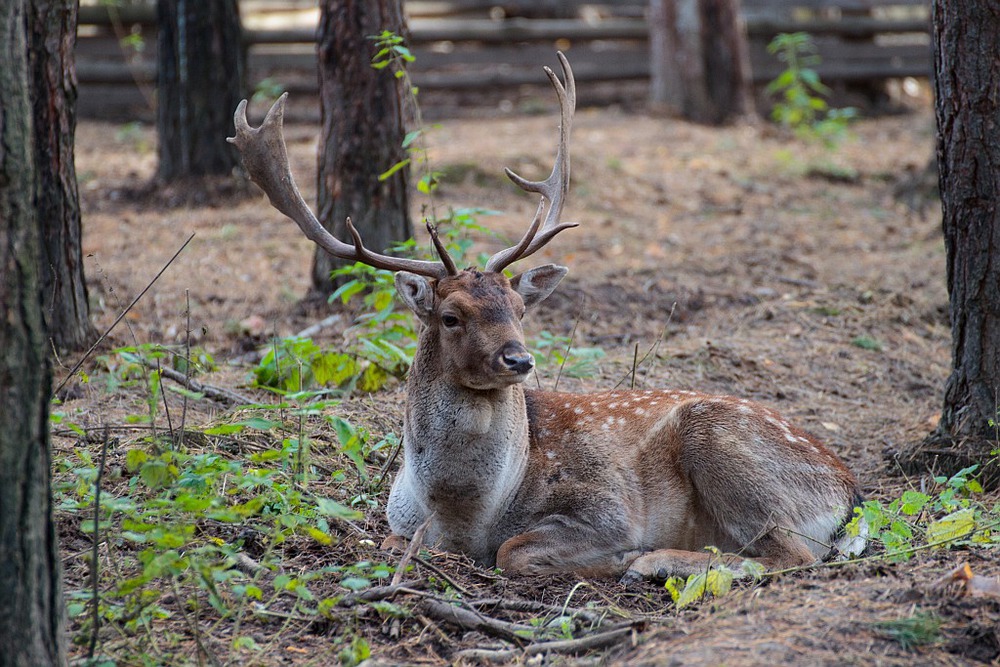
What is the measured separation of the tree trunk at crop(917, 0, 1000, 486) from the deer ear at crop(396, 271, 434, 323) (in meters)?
2.78

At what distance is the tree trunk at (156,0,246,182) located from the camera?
1180 centimetres

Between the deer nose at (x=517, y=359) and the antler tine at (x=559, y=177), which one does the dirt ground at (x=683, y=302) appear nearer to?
the deer nose at (x=517, y=359)

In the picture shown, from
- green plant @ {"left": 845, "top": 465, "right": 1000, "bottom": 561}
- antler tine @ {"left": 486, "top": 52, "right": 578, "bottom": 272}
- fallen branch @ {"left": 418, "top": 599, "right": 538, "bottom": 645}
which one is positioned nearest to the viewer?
fallen branch @ {"left": 418, "top": 599, "right": 538, "bottom": 645}

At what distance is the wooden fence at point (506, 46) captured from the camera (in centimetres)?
1633

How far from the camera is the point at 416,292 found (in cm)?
523

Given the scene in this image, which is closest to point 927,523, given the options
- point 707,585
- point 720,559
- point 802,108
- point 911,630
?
point 720,559

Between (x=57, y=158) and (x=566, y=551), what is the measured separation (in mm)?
4044

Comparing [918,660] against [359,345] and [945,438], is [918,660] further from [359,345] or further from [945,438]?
[359,345]

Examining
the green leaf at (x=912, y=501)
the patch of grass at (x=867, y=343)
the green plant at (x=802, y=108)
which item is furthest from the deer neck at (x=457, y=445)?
the green plant at (x=802, y=108)

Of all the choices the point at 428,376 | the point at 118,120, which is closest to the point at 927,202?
the point at 428,376

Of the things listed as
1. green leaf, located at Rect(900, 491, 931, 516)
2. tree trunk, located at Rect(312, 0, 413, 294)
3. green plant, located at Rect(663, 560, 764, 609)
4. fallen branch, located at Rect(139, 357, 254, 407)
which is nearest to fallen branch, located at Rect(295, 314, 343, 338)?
tree trunk, located at Rect(312, 0, 413, 294)

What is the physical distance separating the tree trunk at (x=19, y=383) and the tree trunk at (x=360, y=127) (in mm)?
4940

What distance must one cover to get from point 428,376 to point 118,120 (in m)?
12.5

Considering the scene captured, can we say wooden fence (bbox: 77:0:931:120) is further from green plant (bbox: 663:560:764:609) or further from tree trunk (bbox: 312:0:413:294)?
green plant (bbox: 663:560:764:609)
